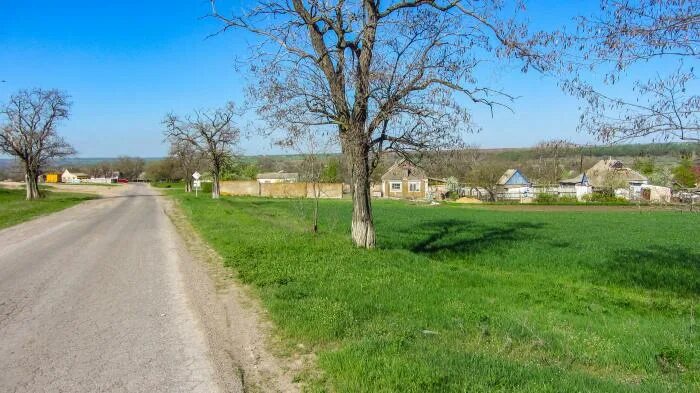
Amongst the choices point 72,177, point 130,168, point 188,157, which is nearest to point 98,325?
point 188,157

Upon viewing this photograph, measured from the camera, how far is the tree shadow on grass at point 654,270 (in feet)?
40.7

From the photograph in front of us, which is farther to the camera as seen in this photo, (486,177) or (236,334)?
(486,177)

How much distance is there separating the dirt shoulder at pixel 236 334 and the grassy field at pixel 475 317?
0.78 feet

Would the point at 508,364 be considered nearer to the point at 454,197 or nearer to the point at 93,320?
the point at 93,320

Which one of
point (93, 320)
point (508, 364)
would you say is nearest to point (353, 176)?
point (93, 320)

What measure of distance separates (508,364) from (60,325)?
5278 mm

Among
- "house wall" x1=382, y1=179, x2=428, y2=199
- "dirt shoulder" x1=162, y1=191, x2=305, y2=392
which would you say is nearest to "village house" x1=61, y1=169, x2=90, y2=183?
"house wall" x1=382, y1=179, x2=428, y2=199

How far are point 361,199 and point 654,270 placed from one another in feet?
26.6

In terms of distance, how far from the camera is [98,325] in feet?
21.1

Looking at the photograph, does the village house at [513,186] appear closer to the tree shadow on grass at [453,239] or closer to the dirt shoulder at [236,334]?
the tree shadow on grass at [453,239]

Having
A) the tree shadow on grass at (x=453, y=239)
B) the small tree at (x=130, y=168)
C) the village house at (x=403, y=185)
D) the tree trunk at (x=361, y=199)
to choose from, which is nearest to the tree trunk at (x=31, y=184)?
the tree shadow on grass at (x=453, y=239)

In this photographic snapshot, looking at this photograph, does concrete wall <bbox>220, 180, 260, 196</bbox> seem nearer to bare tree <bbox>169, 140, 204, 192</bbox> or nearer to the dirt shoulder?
bare tree <bbox>169, 140, 204, 192</bbox>

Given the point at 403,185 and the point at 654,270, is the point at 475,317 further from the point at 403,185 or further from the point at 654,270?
the point at 403,185

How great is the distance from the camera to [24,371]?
4.87 metres
